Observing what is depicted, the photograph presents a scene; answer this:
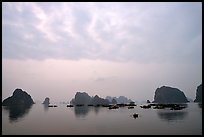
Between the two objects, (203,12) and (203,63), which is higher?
(203,12)

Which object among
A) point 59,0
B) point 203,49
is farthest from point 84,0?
point 203,49

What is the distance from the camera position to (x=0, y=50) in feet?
33.4

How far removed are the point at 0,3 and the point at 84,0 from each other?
Answer: 4006 millimetres

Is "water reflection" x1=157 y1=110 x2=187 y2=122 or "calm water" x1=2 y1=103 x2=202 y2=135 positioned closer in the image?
"calm water" x1=2 y1=103 x2=202 y2=135

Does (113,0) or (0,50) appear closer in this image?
(113,0)

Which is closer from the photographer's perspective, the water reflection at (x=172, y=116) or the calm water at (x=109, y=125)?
the calm water at (x=109, y=125)

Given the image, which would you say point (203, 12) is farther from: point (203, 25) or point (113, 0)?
point (113, 0)

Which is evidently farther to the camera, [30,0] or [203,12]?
[203,12]

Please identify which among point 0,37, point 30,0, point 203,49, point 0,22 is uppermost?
point 30,0

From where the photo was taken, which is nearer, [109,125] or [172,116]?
[109,125]

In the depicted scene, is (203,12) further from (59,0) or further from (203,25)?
(59,0)

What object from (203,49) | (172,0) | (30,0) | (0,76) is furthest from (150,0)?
(0,76)

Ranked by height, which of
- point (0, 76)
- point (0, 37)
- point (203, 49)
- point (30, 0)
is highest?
point (30, 0)

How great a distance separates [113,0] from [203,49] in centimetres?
505
